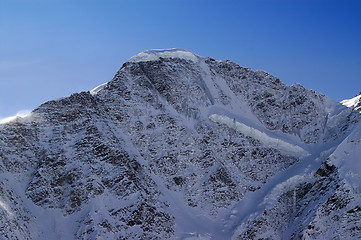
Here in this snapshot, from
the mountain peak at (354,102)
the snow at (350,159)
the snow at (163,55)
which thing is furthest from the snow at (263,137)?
the snow at (163,55)

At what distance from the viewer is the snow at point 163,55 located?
395ft

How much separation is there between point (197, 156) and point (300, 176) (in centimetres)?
2080

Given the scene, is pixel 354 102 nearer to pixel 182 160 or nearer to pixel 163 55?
pixel 182 160

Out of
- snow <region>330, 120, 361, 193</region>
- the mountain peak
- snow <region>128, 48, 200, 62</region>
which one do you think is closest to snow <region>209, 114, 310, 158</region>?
snow <region>330, 120, 361, 193</region>

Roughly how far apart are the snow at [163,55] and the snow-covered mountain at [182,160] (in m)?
0.54

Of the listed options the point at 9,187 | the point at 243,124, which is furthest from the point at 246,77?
the point at 9,187

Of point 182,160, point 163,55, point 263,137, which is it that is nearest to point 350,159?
point 263,137

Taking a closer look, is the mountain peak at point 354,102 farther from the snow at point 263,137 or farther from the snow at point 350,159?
the snow at point 263,137

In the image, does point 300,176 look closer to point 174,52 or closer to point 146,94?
point 146,94

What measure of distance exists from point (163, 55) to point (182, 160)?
31.9m

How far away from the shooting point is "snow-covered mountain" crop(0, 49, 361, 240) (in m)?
86.7

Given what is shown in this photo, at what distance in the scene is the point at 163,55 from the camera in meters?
123

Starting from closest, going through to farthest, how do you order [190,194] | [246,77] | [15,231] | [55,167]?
1. [15,231]
2. [55,167]
3. [190,194]
4. [246,77]

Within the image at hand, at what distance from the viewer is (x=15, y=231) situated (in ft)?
259
